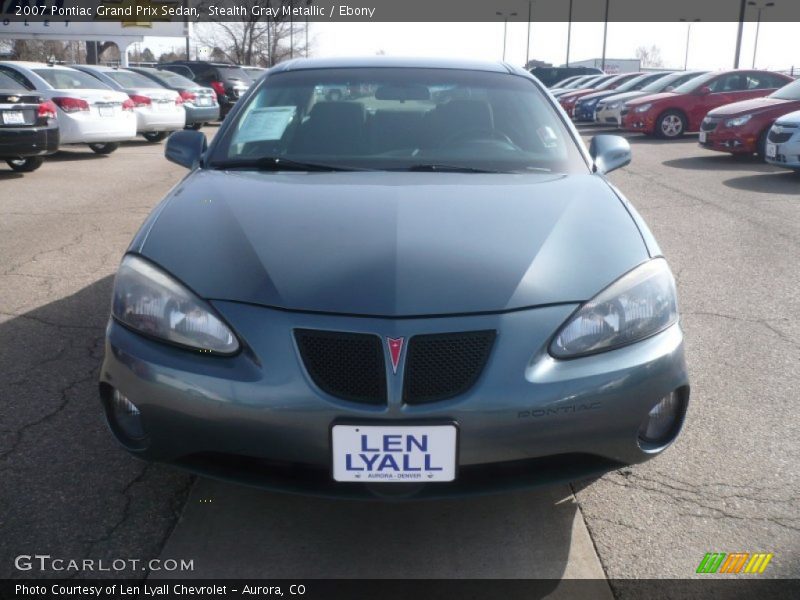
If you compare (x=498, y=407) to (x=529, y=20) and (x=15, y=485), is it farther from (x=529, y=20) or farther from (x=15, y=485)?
(x=529, y=20)

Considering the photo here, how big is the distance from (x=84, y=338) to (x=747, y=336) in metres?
3.59

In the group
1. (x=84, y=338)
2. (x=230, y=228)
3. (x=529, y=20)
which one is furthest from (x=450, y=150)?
(x=529, y=20)

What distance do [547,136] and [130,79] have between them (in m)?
14.5

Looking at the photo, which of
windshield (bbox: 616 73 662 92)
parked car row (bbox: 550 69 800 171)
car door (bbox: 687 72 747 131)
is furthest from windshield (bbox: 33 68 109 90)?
windshield (bbox: 616 73 662 92)

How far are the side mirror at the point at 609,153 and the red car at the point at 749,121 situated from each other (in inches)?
365

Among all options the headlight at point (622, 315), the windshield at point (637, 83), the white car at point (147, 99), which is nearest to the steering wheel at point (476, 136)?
the headlight at point (622, 315)

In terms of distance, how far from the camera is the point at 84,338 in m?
4.31

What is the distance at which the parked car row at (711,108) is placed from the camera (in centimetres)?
1082

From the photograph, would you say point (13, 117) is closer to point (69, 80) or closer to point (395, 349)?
point (69, 80)

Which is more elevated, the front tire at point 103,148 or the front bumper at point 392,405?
the front bumper at point 392,405

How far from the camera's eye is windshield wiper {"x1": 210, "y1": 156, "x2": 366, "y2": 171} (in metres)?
3.35

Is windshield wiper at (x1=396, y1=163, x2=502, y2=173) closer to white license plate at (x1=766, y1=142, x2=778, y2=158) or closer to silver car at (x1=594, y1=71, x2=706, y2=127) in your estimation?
white license plate at (x1=766, y1=142, x2=778, y2=158)

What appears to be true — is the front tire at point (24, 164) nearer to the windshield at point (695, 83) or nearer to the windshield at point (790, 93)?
the windshield at point (790, 93)

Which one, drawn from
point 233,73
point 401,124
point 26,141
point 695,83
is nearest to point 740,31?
point 695,83
